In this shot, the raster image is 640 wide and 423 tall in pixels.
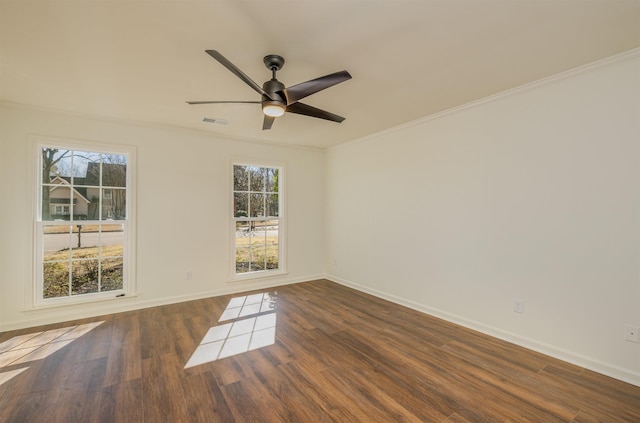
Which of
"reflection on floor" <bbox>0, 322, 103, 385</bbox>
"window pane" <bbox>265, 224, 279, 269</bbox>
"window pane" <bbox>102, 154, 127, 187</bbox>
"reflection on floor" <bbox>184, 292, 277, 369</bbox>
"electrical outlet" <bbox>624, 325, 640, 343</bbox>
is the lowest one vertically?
"reflection on floor" <bbox>0, 322, 103, 385</bbox>

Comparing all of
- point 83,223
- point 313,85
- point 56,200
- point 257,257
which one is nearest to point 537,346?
point 313,85

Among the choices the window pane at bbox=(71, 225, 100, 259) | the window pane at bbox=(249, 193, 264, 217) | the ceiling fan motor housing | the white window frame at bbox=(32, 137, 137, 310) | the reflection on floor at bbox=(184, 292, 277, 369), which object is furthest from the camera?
the window pane at bbox=(249, 193, 264, 217)

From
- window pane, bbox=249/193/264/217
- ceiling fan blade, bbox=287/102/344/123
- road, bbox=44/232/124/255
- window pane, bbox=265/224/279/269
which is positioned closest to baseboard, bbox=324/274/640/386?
window pane, bbox=265/224/279/269

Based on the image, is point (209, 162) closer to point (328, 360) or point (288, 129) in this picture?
point (288, 129)

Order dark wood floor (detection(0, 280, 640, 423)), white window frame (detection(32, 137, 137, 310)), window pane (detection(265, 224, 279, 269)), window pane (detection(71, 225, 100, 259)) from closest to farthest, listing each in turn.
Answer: dark wood floor (detection(0, 280, 640, 423)) → white window frame (detection(32, 137, 137, 310)) → window pane (detection(71, 225, 100, 259)) → window pane (detection(265, 224, 279, 269))

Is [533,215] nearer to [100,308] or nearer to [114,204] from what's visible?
Answer: [114,204]

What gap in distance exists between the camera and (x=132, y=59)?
90.5 inches

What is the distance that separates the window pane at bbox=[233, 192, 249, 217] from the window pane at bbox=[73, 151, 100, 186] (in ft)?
6.04

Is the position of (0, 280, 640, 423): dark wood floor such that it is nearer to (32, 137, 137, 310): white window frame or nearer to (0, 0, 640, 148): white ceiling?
(32, 137, 137, 310): white window frame

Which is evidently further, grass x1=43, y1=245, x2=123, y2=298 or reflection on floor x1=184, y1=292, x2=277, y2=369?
grass x1=43, y1=245, x2=123, y2=298

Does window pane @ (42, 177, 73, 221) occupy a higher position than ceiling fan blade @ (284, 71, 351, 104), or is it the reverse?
ceiling fan blade @ (284, 71, 351, 104)

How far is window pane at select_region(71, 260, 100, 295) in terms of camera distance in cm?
358

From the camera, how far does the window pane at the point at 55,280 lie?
3.43 meters

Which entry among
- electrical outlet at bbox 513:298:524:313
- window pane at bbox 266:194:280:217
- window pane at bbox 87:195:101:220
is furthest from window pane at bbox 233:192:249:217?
electrical outlet at bbox 513:298:524:313
